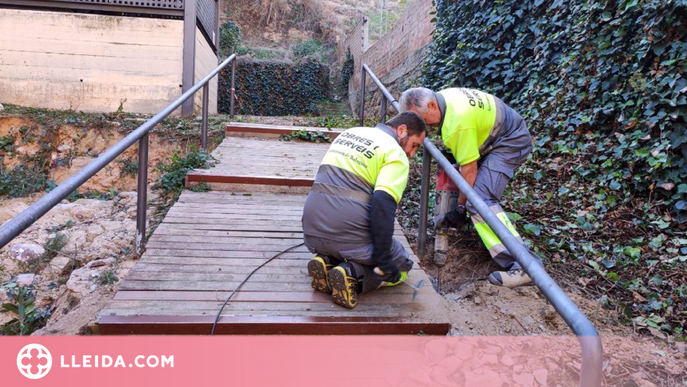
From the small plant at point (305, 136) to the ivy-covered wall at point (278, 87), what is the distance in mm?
9929

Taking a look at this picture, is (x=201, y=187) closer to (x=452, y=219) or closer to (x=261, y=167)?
(x=261, y=167)

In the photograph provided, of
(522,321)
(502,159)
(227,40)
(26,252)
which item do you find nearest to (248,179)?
(26,252)

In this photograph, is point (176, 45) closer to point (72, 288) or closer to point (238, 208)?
point (238, 208)

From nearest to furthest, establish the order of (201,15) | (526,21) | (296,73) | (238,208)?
(238,208) < (526,21) < (201,15) < (296,73)

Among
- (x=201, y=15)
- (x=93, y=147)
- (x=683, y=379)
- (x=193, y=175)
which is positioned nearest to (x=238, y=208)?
(x=193, y=175)

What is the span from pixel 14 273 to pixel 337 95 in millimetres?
14809

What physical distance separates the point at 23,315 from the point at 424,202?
2.76 meters

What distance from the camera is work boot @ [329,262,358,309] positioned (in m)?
2.22

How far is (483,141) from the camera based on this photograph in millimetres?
2949

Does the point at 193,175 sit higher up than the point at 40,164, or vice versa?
the point at 193,175

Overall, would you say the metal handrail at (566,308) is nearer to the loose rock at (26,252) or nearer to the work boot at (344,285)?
the work boot at (344,285)

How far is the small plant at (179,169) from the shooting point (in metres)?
4.01

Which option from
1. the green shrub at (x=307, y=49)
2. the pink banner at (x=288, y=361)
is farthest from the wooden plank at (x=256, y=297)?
the green shrub at (x=307, y=49)

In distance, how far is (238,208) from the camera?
142 inches
